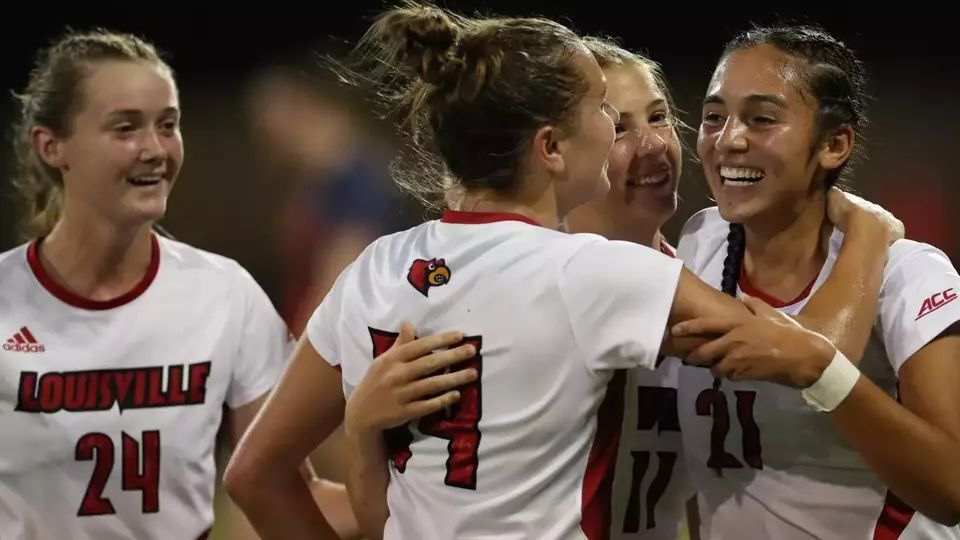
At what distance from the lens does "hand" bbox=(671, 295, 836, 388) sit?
1811 mm

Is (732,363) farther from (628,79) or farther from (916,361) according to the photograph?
(628,79)

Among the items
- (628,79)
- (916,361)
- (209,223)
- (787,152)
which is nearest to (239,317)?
(628,79)

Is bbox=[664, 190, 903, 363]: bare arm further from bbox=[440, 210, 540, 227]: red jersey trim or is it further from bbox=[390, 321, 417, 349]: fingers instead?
bbox=[390, 321, 417, 349]: fingers

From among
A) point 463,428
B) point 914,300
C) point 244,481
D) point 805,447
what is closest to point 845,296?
point 914,300

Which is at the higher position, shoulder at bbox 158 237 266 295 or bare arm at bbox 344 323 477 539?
bare arm at bbox 344 323 477 539

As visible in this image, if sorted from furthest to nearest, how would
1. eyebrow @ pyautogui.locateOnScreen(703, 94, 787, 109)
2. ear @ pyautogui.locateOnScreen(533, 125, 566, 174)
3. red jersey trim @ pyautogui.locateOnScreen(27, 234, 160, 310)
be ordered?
red jersey trim @ pyautogui.locateOnScreen(27, 234, 160, 310) < eyebrow @ pyautogui.locateOnScreen(703, 94, 787, 109) < ear @ pyautogui.locateOnScreen(533, 125, 566, 174)

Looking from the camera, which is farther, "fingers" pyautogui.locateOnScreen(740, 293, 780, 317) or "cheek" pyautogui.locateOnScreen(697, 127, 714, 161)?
"cheek" pyautogui.locateOnScreen(697, 127, 714, 161)

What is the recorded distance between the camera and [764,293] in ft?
8.00

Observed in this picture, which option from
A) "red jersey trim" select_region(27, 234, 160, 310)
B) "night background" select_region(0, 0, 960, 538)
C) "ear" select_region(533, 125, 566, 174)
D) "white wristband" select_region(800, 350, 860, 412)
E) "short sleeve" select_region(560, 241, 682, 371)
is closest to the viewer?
"short sleeve" select_region(560, 241, 682, 371)

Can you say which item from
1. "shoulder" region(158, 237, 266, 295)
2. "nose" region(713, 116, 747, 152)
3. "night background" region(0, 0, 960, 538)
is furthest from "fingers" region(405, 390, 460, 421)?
"night background" region(0, 0, 960, 538)

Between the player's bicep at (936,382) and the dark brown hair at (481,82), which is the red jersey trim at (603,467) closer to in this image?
the dark brown hair at (481,82)

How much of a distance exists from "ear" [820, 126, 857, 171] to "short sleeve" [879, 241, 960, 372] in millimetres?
237

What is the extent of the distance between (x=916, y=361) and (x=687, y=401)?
1.66 feet

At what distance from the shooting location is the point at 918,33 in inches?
299
